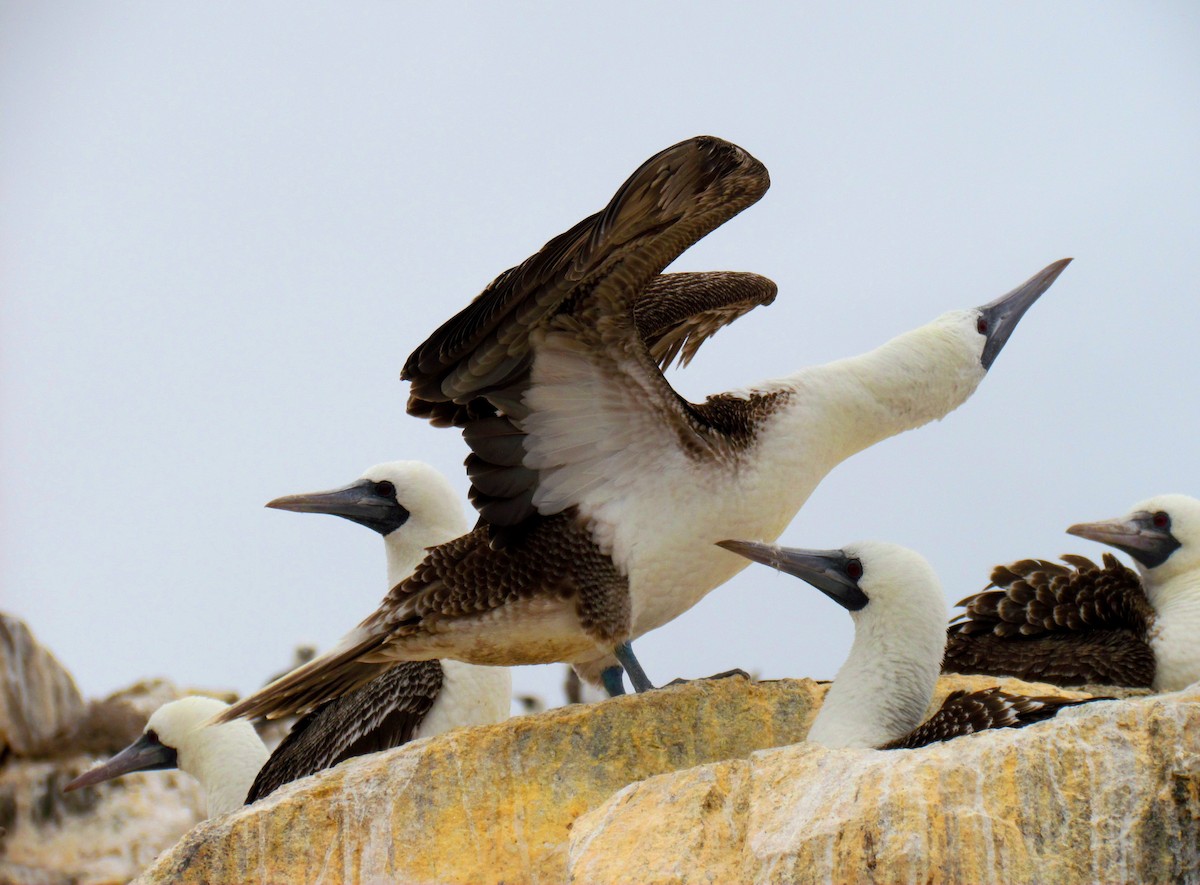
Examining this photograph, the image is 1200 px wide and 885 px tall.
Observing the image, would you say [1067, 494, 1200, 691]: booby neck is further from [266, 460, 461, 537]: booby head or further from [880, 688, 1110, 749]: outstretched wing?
[266, 460, 461, 537]: booby head

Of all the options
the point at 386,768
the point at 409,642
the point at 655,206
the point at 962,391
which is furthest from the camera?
the point at 962,391

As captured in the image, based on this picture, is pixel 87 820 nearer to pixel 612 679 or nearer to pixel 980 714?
pixel 612 679

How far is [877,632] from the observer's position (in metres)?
5.23

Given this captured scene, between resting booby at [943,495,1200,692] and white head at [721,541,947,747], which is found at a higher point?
white head at [721,541,947,747]

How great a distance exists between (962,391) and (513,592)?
2.17 meters

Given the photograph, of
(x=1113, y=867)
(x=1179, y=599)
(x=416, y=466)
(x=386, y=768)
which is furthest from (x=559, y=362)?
(x=1179, y=599)

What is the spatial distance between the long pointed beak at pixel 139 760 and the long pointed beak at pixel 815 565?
3.83m

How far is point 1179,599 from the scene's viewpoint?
22.4 feet

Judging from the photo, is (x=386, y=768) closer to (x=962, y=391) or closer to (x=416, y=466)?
(x=416, y=466)

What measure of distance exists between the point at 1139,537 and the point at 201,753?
4845 millimetres

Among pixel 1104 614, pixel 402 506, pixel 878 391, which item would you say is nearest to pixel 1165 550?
pixel 1104 614

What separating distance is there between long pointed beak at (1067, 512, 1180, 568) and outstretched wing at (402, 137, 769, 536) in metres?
2.71

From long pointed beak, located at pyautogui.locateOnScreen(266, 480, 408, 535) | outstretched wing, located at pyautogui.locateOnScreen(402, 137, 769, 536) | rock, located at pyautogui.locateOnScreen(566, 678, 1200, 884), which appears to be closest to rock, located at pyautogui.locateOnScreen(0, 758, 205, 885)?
long pointed beak, located at pyautogui.locateOnScreen(266, 480, 408, 535)

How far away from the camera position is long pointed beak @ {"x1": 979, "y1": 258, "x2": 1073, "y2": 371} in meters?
6.50
